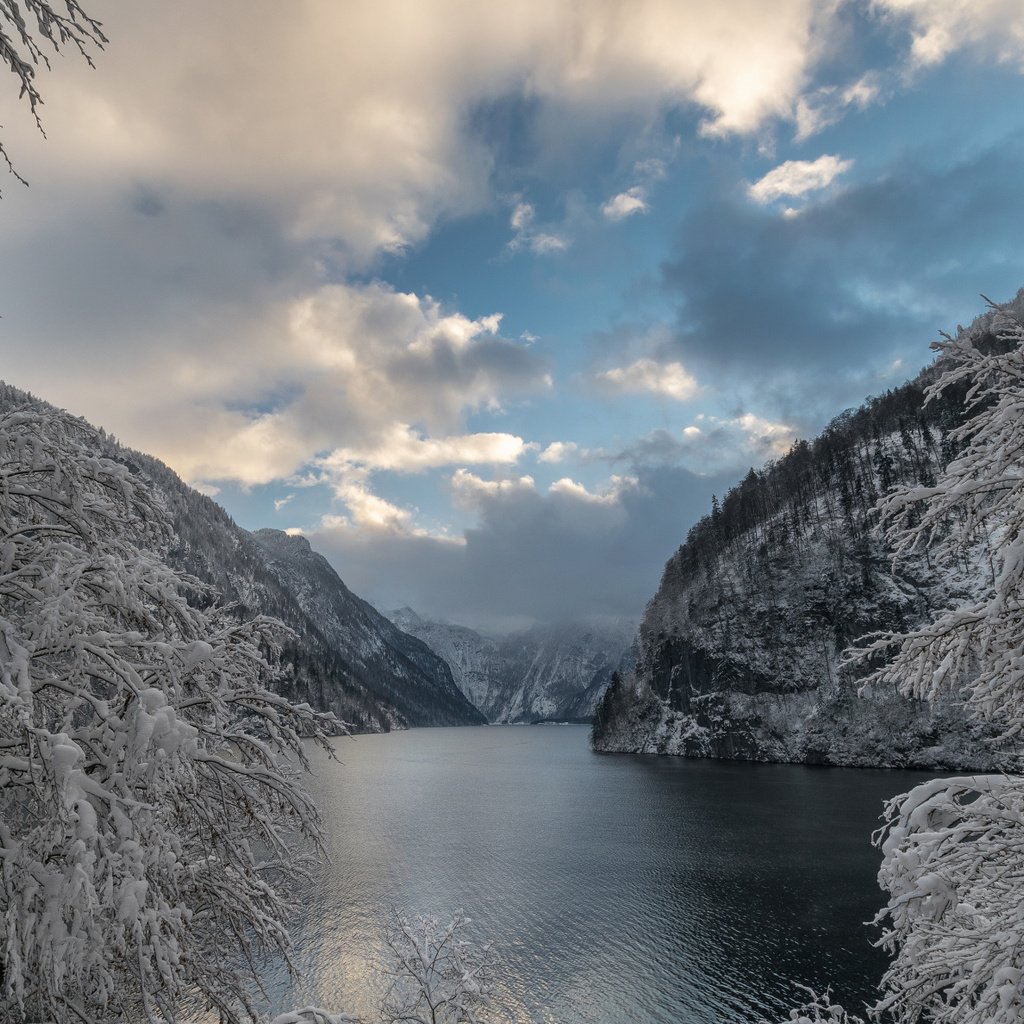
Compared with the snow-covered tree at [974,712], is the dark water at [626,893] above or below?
below

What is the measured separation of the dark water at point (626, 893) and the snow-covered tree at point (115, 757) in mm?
29004

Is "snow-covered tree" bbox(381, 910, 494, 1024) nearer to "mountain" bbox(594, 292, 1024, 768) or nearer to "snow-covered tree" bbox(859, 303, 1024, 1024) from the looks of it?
"snow-covered tree" bbox(859, 303, 1024, 1024)

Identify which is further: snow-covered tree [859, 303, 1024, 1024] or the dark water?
the dark water

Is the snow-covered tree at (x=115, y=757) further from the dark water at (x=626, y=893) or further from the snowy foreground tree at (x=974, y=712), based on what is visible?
the dark water at (x=626, y=893)

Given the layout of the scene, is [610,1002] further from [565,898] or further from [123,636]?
[123,636]

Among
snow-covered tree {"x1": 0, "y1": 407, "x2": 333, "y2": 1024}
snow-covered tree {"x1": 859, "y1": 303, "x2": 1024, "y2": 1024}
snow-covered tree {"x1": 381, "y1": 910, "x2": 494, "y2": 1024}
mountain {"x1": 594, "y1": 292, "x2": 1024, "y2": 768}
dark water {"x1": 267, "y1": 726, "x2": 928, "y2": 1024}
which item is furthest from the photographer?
mountain {"x1": 594, "y1": 292, "x2": 1024, "y2": 768}

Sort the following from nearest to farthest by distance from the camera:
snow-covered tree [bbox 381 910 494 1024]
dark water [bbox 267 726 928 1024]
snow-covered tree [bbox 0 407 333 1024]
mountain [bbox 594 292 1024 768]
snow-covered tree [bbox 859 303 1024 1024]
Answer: snow-covered tree [bbox 0 407 333 1024] < snow-covered tree [bbox 859 303 1024 1024] < snow-covered tree [bbox 381 910 494 1024] < dark water [bbox 267 726 928 1024] < mountain [bbox 594 292 1024 768]

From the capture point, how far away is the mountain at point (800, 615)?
96000 mm

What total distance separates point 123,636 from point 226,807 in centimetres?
248

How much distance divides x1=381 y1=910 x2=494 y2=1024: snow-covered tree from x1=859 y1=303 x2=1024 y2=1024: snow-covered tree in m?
19.0

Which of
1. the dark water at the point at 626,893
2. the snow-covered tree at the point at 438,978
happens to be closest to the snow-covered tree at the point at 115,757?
the snow-covered tree at the point at 438,978

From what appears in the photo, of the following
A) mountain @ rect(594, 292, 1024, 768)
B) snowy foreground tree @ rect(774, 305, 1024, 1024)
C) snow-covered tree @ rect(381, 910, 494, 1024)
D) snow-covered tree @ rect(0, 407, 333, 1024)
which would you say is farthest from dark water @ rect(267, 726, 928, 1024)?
snow-covered tree @ rect(0, 407, 333, 1024)

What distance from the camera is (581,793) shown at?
86.5 m

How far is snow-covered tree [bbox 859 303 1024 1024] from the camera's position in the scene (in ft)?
19.2
